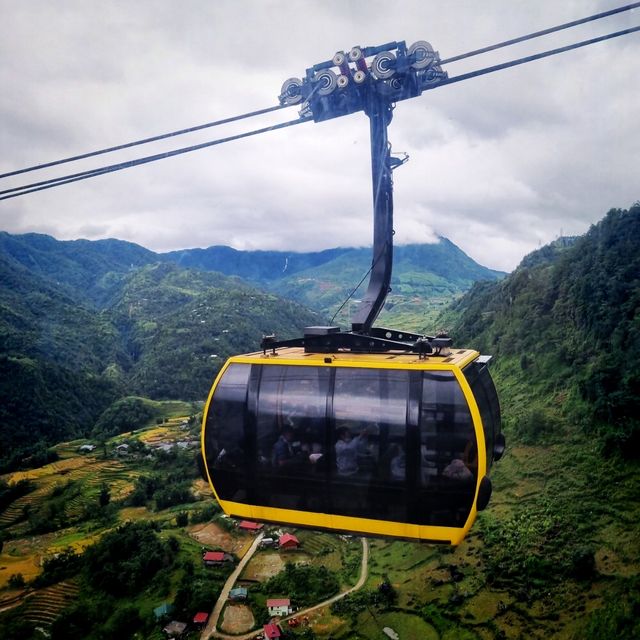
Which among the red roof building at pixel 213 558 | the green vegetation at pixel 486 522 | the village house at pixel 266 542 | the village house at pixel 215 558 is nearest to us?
the green vegetation at pixel 486 522

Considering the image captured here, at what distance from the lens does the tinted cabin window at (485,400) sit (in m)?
5.91

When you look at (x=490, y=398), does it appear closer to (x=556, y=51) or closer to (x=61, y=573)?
(x=556, y=51)

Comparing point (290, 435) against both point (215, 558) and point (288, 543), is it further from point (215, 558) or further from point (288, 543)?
point (288, 543)

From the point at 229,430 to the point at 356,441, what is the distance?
1.81m

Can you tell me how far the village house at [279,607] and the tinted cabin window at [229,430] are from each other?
78.9 feet

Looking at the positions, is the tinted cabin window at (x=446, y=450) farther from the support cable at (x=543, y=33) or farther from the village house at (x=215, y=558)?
the village house at (x=215, y=558)

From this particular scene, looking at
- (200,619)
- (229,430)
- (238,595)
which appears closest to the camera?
(229,430)

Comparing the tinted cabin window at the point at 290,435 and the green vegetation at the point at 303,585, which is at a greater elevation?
the tinted cabin window at the point at 290,435

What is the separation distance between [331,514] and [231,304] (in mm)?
133557

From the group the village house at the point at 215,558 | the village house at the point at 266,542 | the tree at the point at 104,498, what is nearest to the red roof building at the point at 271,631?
the village house at the point at 215,558

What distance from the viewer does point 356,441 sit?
19.7 ft

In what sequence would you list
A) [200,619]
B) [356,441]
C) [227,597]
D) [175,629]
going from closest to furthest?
[356,441]
[175,629]
[200,619]
[227,597]

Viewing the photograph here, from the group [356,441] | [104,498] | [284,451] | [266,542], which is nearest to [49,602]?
[104,498]

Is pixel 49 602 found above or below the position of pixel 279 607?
below
